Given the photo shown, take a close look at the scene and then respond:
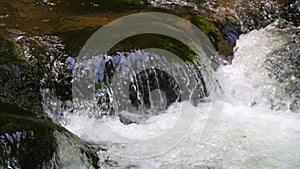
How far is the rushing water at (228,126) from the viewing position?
401cm

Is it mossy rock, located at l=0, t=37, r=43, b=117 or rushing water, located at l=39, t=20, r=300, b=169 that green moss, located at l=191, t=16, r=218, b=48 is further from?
mossy rock, located at l=0, t=37, r=43, b=117

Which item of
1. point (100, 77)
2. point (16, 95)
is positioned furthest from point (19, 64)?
point (100, 77)

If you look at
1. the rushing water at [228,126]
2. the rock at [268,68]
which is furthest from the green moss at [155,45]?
the rock at [268,68]

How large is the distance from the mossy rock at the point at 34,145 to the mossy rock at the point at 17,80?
90 centimetres

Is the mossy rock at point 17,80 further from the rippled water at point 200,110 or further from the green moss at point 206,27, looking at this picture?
the green moss at point 206,27

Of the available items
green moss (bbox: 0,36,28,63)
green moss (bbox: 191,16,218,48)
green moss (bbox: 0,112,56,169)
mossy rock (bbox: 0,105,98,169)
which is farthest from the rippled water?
green moss (bbox: 0,112,56,169)

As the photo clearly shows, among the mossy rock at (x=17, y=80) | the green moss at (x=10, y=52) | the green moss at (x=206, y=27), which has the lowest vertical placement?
the mossy rock at (x=17, y=80)

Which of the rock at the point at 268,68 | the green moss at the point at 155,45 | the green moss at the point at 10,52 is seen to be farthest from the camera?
the rock at the point at 268,68

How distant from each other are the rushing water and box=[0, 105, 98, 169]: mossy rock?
0.75 m

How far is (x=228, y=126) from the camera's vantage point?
4.65 metres

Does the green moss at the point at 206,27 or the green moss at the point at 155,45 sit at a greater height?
the green moss at the point at 206,27

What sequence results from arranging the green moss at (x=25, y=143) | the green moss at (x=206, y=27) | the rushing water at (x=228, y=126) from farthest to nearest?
1. the green moss at (x=206, y=27)
2. the rushing water at (x=228, y=126)
3. the green moss at (x=25, y=143)

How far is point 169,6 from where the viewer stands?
6.57 meters

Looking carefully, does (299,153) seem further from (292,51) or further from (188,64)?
(292,51)
